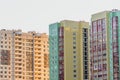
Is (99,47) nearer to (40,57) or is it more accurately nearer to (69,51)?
(69,51)

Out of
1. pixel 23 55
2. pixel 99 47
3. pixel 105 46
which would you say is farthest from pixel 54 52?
pixel 23 55

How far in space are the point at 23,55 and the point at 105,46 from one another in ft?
72.6

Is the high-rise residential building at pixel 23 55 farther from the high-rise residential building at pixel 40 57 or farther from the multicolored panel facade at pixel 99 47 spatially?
the multicolored panel facade at pixel 99 47

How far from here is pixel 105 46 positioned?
5900 centimetres

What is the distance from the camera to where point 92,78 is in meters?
60.4

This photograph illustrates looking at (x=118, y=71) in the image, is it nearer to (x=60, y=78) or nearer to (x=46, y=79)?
(x=60, y=78)

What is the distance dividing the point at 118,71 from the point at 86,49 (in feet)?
31.3

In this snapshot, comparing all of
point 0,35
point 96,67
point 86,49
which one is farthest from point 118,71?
point 0,35

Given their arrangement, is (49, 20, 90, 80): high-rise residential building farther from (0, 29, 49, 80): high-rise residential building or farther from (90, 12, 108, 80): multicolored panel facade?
(0, 29, 49, 80): high-rise residential building

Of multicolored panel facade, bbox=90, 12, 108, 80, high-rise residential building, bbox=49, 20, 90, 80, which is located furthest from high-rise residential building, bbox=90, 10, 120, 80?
high-rise residential building, bbox=49, 20, 90, 80

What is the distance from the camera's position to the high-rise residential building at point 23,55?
77812mm

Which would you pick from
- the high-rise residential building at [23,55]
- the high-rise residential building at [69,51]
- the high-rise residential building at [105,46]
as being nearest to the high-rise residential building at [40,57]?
the high-rise residential building at [23,55]

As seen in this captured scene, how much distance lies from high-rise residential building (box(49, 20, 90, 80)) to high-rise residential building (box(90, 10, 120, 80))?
4.79 metres

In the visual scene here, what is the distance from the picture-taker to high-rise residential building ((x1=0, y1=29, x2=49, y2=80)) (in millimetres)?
77812
